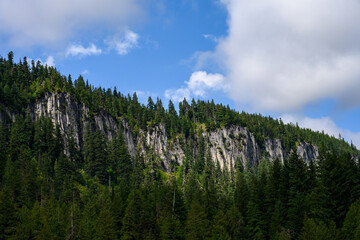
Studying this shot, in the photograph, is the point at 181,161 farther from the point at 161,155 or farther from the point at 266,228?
the point at 266,228

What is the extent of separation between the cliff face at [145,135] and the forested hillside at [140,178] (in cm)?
56

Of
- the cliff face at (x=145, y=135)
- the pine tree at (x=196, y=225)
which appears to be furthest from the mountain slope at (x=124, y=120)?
the pine tree at (x=196, y=225)

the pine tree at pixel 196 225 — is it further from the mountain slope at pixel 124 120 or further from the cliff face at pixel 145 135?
the cliff face at pixel 145 135

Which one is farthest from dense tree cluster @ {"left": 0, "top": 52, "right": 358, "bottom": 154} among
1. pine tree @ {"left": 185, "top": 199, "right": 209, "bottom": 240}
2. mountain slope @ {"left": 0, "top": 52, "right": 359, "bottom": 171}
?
pine tree @ {"left": 185, "top": 199, "right": 209, "bottom": 240}

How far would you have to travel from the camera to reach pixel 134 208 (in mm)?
55469

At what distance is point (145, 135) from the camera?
164000 mm

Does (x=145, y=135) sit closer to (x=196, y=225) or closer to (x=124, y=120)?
(x=124, y=120)

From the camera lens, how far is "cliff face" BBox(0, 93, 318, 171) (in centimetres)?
12619

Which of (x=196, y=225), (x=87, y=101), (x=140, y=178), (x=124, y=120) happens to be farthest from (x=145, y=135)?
(x=196, y=225)

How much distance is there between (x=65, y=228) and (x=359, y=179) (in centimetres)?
5315

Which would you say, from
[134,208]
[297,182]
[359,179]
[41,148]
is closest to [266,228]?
[297,182]

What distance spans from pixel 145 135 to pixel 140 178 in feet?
183

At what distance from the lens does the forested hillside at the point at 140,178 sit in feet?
159

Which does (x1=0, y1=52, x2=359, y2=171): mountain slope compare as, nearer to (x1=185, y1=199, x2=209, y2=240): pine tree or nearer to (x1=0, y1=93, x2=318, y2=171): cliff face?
(x1=0, y1=93, x2=318, y2=171): cliff face
